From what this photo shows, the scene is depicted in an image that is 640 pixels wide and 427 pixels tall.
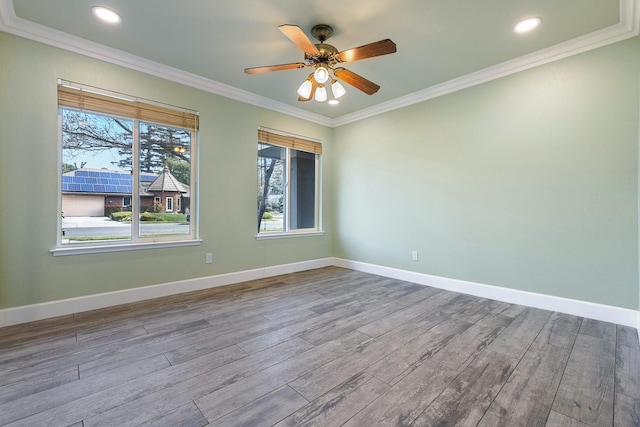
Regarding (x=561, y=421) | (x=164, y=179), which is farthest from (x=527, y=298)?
(x=164, y=179)

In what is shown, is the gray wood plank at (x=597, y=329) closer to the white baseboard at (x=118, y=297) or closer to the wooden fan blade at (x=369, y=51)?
the wooden fan blade at (x=369, y=51)

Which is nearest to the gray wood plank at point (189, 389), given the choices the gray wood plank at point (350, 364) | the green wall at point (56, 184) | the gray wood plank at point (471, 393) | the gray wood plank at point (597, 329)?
the gray wood plank at point (350, 364)

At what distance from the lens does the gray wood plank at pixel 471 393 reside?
1.39m

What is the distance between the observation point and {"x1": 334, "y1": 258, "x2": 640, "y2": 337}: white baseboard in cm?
247

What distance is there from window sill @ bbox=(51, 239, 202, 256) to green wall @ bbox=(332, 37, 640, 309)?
107 inches

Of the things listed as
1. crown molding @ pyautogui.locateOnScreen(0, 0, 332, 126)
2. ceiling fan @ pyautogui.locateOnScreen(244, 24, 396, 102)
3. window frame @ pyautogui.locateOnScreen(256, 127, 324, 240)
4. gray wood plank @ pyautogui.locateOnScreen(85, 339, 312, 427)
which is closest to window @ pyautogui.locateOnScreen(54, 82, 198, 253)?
crown molding @ pyautogui.locateOnScreen(0, 0, 332, 126)

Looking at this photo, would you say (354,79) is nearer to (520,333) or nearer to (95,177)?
(520,333)

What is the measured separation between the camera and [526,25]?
94.2 inches

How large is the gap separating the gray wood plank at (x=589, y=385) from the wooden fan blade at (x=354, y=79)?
2.58 m

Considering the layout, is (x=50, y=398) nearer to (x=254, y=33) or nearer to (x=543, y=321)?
(x=254, y=33)

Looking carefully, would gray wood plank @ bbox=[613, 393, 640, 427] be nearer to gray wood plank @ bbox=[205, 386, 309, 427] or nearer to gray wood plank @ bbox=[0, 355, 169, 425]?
gray wood plank @ bbox=[205, 386, 309, 427]

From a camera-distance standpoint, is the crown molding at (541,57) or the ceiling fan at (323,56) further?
the crown molding at (541,57)

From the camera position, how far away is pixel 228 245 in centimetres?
376

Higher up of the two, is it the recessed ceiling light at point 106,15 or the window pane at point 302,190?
the recessed ceiling light at point 106,15
